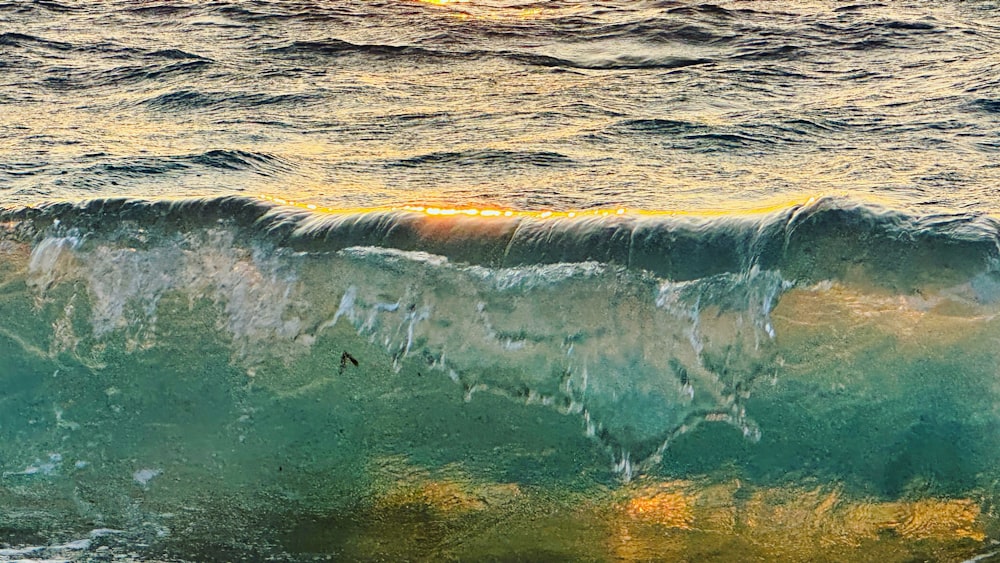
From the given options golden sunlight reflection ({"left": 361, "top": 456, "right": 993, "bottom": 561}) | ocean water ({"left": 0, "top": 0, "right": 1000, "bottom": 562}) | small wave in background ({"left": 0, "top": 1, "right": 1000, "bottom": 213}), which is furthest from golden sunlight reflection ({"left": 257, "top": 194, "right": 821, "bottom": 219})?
golden sunlight reflection ({"left": 361, "top": 456, "right": 993, "bottom": 561})

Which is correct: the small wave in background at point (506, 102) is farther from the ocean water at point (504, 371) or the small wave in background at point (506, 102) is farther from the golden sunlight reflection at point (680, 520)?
the golden sunlight reflection at point (680, 520)

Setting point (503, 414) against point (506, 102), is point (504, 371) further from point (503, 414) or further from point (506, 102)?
point (506, 102)

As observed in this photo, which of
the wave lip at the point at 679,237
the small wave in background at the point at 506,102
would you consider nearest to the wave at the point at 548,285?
the wave lip at the point at 679,237

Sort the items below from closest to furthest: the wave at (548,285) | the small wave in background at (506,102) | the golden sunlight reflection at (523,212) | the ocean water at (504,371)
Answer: the ocean water at (504,371) < the wave at (548,285) < the golden sunlight reflection at (523,212) < the small wave in background at (506,102)

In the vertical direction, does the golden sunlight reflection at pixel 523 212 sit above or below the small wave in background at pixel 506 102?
above

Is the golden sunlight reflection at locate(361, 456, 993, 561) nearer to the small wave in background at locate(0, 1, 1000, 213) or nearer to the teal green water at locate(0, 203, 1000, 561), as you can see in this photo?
the teal green water at locate(0, 203, 1000, 561)

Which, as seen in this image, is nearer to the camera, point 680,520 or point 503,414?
point 680,520

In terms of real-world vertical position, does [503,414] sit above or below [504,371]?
below

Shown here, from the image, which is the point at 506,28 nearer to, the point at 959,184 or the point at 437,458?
the point at 959,184

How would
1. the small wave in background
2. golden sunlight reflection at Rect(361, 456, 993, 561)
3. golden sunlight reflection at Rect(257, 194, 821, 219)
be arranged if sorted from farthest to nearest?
the small wave in background < golden sunlight reflection at Rect(257, 194, 821, 219) < golden sunlight reflection at Rect(361, 456, 993, 561)

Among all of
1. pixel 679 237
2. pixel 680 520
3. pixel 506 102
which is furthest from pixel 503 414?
pixel 506 102

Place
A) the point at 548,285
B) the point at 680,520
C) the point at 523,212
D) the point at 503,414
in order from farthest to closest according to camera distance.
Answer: the point at 523,212, the point at 548,285, the point at 503,414, the point at 680,520

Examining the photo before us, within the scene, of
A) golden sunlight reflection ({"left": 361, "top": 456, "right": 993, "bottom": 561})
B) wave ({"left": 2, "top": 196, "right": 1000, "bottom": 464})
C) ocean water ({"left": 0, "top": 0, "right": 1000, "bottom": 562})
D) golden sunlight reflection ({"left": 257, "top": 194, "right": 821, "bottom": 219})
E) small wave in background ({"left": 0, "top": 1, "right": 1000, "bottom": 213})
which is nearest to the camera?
golden sunlight reflection ({"left": 361, "top": 456, "right": 993, "bottom": 561})
